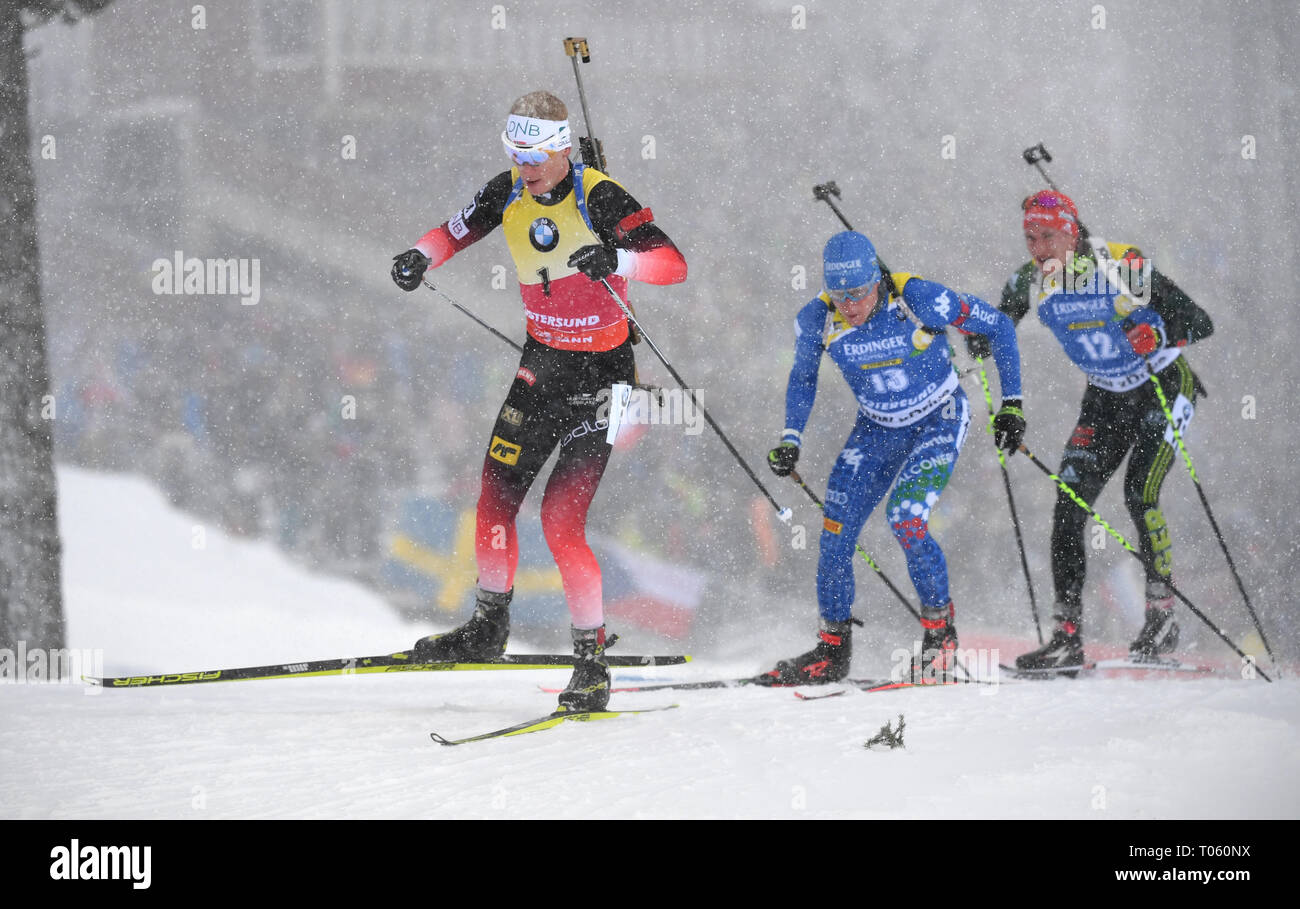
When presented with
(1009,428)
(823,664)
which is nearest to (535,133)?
(1009,428)

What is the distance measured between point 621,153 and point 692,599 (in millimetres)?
4471

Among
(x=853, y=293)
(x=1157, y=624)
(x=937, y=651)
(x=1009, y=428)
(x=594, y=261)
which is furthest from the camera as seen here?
(x=1157, y=624)

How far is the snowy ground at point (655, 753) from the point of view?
324cm

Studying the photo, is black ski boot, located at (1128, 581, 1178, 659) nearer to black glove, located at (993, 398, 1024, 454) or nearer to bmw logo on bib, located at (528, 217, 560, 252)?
black glove, located at (993, 398, 1024, 454)

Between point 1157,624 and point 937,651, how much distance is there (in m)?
1.33

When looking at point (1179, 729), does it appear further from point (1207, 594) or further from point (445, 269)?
point (445, 269)

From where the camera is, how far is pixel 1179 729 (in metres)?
3.87

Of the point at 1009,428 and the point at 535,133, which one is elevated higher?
the point at 535,133

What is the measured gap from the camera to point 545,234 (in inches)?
169

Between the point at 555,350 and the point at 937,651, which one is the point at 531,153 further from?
the point at 937,651

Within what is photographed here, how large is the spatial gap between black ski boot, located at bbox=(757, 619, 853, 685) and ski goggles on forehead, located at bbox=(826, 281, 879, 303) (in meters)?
Answer: 1.33

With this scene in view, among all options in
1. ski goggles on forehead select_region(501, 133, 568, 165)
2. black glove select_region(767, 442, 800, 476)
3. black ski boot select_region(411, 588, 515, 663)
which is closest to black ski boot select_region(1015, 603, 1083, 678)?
black glove select_region(767, 442, 800, 476)

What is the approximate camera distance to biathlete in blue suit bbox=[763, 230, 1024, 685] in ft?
15.5

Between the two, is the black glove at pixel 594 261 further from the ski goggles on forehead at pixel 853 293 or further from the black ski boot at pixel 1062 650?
the black ski boot at pixel 1062 650
